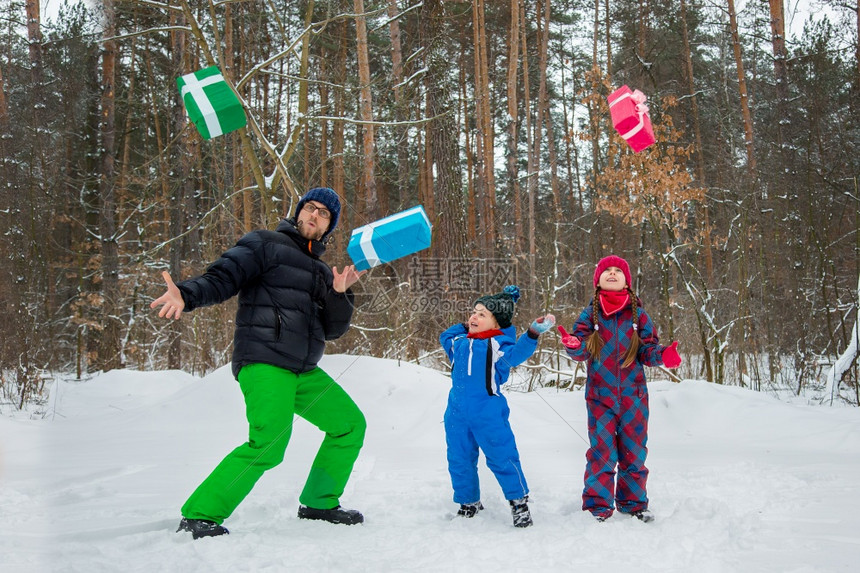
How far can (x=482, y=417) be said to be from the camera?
3377 mm

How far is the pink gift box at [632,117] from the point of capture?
6281 mm

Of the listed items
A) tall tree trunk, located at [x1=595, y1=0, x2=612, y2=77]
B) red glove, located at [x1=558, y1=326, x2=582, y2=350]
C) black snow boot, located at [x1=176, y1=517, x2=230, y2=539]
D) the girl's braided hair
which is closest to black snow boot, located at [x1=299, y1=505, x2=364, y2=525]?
black snow boot, located at [x1=176, y1=517, x2=230, y2=539]

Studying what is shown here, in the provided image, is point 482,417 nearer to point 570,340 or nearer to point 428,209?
point 570,340

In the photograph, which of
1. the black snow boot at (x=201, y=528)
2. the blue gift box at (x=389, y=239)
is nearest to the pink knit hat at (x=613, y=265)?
the blue gift box at (x=389, y=239)

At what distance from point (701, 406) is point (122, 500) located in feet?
16.2

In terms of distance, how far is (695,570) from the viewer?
95.7 inches

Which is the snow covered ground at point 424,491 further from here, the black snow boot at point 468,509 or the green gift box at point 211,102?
the green gift box at point 211,102

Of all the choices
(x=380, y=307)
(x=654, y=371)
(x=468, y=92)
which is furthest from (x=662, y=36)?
(x=380, y=307)

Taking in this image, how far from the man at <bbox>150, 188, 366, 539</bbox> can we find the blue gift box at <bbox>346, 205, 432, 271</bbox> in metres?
0.18

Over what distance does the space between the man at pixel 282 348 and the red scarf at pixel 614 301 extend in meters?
1.43

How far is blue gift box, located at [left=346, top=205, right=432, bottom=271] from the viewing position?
338 centimetres

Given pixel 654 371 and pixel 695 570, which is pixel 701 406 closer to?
pixel 654 371

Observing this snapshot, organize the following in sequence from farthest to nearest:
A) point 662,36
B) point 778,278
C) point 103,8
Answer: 1. point 662,36
2. point 103,8
3. point 778,278

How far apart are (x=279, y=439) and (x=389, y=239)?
3.84 feet
